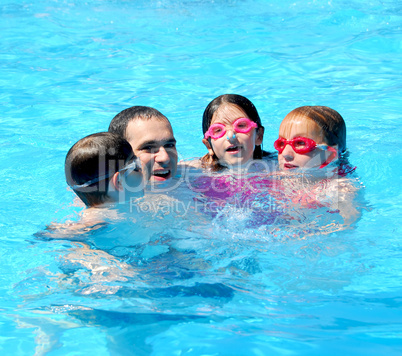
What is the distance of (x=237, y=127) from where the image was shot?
4.70 m

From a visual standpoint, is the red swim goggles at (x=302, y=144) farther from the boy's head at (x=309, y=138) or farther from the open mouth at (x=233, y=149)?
the open mouth at (x=233, y=149)

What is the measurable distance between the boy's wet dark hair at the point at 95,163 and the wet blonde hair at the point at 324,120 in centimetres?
163

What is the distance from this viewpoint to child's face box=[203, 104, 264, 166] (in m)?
4.67

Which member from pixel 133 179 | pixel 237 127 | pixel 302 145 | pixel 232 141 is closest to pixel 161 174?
pixel 133 179

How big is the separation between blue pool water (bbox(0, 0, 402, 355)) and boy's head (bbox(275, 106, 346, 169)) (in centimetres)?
52

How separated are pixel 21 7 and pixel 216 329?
12014mm

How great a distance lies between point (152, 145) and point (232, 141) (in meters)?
0.75

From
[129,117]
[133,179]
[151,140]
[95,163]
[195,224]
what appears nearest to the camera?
[95,163]

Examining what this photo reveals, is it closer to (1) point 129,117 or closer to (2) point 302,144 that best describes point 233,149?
(2) point 302,144

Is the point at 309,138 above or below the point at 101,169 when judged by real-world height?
above

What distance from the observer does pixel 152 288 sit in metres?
3.39

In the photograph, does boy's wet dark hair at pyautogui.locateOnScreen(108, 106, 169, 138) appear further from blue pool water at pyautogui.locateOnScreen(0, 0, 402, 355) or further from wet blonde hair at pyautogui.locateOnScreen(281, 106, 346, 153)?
wet blonde hair at pyautogui.locateOnScreen(281, 106, 346, 153)

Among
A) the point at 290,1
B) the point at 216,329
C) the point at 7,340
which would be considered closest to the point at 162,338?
the point at 216,329

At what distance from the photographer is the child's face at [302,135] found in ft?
14.8
